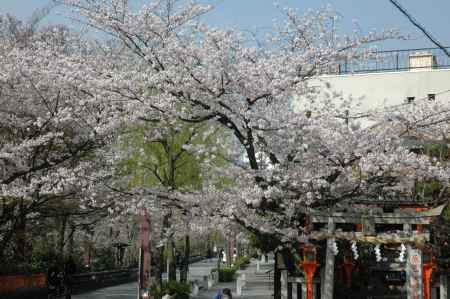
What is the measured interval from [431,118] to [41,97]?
10501 millimetres

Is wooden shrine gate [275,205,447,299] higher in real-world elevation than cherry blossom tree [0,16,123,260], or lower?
lower

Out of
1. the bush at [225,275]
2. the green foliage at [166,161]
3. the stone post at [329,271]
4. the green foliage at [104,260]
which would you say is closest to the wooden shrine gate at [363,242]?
the stone post at [329,271]

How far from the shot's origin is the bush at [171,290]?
23.1m

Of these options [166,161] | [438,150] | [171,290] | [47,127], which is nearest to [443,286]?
[438,150]

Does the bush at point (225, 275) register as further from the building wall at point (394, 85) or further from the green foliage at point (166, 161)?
the green foliage at point (166, 161)

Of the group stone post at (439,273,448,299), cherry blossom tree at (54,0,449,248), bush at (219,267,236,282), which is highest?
cherry blossom tree at (54,0,449,248)

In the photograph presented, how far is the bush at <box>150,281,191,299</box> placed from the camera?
23114mm

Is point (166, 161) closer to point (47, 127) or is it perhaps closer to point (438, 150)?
point (47, 127)

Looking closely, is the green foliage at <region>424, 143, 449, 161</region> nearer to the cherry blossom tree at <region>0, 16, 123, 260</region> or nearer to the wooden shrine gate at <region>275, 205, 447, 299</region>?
the wooden shrine gate at <region>275, 205, 447, 299</region>

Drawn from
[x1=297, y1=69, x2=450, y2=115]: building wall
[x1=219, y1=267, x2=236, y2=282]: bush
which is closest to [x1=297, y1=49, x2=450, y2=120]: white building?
[x1=297, y1=69, x2=450, y2=115]: building wall

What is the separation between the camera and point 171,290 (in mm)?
23828

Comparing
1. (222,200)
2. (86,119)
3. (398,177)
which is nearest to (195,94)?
(222,200)

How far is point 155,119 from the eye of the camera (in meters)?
15.7

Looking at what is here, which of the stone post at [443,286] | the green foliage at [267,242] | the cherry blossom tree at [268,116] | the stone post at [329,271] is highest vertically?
the cherry blossom tree at [268,116]
